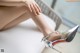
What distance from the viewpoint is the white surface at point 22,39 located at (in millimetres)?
1146

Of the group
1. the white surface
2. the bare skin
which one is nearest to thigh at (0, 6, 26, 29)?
the bare skin

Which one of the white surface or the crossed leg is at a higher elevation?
the crossed leg

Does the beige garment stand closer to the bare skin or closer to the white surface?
the bare skin

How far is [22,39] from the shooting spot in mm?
1230

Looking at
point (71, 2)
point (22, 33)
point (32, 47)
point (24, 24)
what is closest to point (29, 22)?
point (24, 24)

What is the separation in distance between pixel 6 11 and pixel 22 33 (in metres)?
0.21

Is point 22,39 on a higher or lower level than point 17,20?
lower

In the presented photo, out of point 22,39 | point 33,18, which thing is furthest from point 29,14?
point 22,39

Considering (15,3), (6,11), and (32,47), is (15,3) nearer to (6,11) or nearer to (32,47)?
(6,11)

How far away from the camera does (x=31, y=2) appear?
3.64 feet

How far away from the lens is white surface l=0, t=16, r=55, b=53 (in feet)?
3.76

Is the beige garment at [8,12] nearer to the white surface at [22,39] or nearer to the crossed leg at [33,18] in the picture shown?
the crossed leg at [33,18]

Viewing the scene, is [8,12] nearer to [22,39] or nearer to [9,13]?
[9,13]

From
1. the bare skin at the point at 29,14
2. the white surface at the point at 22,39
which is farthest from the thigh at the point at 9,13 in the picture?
the white surface at the point at 22,39
